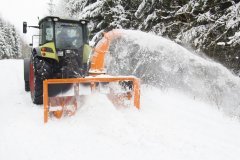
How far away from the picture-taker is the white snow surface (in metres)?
4.33

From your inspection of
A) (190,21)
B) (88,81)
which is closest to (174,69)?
(190,21)

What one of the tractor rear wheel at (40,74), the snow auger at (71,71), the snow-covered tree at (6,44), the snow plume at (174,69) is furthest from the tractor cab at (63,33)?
the snow-covered tree at (6,44)

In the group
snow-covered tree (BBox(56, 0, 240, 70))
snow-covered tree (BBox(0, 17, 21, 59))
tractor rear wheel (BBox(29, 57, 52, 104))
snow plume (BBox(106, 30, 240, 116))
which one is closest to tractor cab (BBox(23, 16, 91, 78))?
tractor rear wheel (BBox(29, 57, 52, 104))

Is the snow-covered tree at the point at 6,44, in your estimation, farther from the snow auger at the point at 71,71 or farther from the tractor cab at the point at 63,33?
the snow auger at the point at 71,71

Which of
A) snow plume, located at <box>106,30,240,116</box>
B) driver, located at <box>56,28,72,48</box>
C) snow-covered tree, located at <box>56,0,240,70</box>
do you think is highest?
snow-covered tree, located at <box>56,0,240,70</box>

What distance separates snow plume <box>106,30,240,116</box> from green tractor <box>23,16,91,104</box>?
102 cm

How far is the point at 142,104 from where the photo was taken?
7.21 m

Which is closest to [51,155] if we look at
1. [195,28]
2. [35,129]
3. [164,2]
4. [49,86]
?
[35,129]

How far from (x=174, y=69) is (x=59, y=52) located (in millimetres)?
3574

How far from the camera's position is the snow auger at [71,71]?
6121 mm

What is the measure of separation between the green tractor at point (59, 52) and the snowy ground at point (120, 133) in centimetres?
85

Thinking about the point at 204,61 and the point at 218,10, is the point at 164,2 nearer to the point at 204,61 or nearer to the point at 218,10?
A: the point at 218,10

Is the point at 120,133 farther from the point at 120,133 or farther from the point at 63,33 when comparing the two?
the point at 63,33

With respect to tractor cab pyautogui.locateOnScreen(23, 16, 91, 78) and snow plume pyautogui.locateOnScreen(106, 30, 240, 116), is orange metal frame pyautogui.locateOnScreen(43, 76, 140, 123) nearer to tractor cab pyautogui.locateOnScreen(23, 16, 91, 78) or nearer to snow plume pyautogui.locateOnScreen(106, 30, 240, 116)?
tractor cab pyautogui.locateOnScreen(23, 16, 91, 78)
